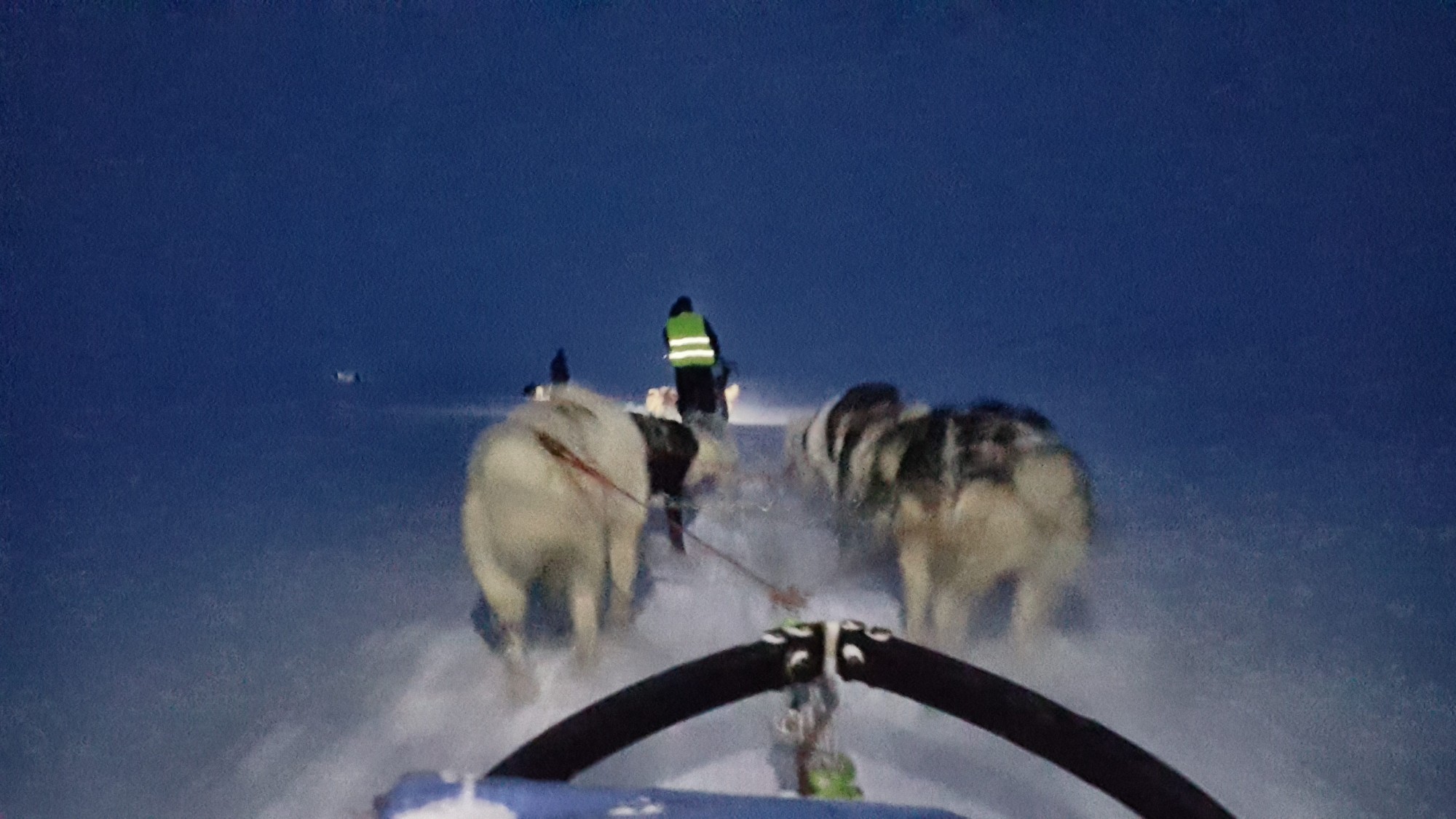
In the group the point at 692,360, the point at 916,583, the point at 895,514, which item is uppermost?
the point at 692,360

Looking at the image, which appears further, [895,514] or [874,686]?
[895,514]

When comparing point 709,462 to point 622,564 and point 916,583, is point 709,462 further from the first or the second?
point 916,583

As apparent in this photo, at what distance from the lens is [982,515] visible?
1.50 m

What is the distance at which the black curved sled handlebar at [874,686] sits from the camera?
814 millimetres

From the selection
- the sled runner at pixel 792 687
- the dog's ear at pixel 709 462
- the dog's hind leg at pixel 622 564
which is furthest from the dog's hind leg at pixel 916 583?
the dog's ear at pixel 709 462

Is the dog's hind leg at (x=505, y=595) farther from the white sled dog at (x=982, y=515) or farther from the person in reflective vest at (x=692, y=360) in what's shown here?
the person in reflective vest at (x=692, y=360)

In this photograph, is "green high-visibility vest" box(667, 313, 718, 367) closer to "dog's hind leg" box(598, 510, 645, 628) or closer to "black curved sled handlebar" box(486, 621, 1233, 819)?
"dog's hind leg" box(598, 510, 645, 628)

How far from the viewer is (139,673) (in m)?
1.69

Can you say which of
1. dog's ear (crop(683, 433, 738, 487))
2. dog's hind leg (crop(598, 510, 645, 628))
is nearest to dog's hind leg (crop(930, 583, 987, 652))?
dog's hind leg (crop(598, 510, 645, 628))

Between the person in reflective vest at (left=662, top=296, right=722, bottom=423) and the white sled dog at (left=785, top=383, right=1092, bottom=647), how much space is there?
118 centimetres

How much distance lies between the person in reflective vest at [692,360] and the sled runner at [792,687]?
1.96 m

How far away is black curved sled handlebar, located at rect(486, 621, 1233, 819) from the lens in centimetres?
81

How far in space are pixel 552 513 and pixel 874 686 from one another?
0.72 metres

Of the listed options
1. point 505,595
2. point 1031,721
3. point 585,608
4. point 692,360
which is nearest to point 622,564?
point 585,608
